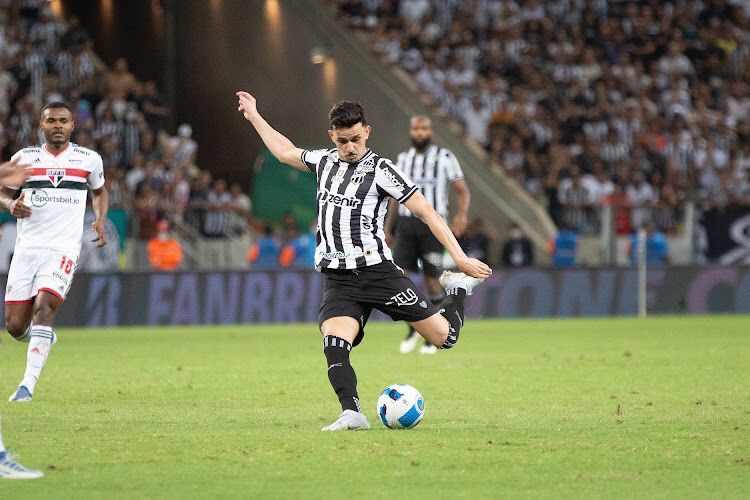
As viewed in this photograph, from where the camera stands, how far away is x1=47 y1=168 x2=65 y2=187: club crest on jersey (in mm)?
10570

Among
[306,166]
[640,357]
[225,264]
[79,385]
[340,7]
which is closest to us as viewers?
[306,166]

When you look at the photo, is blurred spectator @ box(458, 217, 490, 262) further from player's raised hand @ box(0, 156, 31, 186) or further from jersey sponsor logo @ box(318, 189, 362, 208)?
player's raised hand @ box(0, 156, 31, 186)

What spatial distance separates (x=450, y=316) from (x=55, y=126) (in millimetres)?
3612

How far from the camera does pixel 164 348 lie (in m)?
17.2

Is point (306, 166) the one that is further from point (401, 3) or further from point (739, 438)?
point (401, 3)

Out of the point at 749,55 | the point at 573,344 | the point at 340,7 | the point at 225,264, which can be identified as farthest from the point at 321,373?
the point at 749,55

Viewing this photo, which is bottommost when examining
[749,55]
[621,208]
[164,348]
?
[164,348]

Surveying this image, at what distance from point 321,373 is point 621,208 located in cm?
1298

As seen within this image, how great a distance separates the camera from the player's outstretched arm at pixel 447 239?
8.47 metres

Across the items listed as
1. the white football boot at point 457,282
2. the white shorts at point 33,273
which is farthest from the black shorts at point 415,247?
the white football boot at point 457,282

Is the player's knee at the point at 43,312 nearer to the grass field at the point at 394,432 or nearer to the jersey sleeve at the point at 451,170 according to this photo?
the grass field at the point at 394,432

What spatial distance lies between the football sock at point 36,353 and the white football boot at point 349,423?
301cm

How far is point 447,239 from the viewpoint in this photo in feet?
28.1

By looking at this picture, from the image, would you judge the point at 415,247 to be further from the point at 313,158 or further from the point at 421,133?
the point at 313,158
